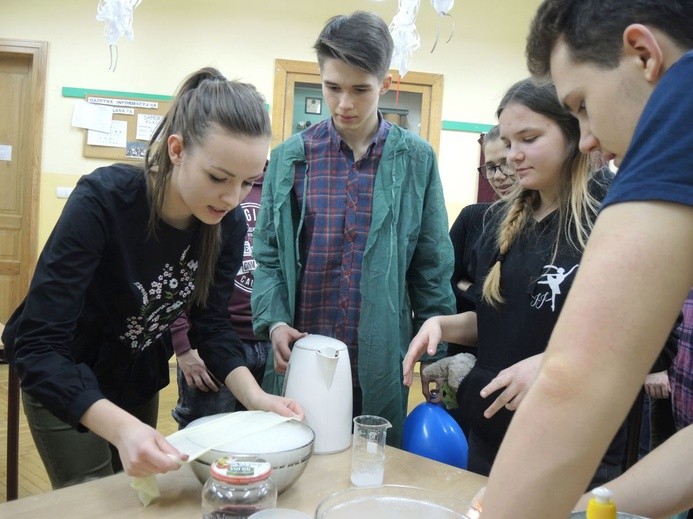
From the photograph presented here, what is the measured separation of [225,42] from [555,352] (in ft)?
13.5

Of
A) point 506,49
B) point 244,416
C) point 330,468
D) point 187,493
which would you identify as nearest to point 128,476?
point 187,493

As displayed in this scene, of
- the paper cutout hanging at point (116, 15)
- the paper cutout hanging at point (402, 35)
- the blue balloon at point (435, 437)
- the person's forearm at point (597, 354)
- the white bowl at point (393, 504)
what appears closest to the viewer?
the person's forearm at point (597, 354)

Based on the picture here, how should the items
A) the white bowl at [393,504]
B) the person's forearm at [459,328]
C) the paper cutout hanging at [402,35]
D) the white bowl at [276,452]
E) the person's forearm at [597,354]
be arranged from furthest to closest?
the paper cutout hanging at [402,35]
the person's forearm at [459,328]
the white bowl at [276,452]
the white bowl at [393,504]
the person's forearm at [597,354]

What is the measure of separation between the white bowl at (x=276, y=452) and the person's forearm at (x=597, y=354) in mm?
471

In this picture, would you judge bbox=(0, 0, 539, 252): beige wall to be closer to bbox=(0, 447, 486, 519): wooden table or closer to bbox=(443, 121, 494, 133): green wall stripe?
bbox=(443, 121, 494, 133): green wall stripe

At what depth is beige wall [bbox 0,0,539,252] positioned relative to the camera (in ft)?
13.3

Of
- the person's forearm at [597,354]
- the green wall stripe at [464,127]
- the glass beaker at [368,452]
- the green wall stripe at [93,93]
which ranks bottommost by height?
the glass beaker at [368,452]

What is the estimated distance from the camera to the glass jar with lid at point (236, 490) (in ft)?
2.50

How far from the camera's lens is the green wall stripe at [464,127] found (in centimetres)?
425

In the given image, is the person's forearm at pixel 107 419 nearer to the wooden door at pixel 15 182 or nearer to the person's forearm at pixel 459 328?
the person's forearm at pixel 459 328

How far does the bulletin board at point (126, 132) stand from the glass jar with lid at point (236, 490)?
369cm

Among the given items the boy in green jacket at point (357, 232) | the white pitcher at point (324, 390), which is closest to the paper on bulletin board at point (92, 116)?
the boy in green jacket at point (357, 232)

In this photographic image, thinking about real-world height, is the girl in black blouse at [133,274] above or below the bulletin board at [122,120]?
below

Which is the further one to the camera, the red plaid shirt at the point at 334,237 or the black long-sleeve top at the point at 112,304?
the red plaid shirt at the point at 334,237
